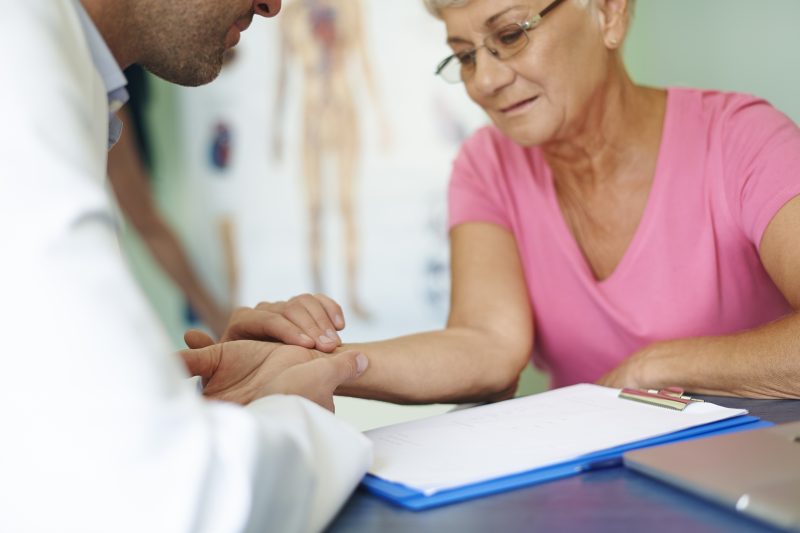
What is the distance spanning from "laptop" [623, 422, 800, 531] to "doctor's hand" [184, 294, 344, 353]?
582 mm

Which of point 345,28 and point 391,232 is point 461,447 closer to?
point 391,232

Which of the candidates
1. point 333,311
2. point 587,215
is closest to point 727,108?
point 587,215

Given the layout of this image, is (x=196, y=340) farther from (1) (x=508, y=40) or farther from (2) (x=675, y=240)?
(2) (x=675, y=240)

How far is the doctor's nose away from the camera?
1.38m

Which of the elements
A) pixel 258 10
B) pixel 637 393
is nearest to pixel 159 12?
pixel 258 10

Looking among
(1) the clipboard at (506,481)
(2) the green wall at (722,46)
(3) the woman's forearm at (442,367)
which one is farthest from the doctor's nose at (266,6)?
(2) the green wall at (722,46)

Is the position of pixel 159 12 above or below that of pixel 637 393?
above

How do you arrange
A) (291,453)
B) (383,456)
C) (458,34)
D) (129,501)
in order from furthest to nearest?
(458,34) < (383,456) < (291,453) < (129,501)

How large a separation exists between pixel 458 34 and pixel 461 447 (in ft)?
3.27

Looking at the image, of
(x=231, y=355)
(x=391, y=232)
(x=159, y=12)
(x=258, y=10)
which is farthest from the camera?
(x=391, y=232)

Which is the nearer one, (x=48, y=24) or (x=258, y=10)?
(x=48, y=24)

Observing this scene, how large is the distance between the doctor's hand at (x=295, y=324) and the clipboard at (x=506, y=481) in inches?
17.8

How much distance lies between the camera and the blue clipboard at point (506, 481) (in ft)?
2.88

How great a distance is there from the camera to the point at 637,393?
4.07ft
